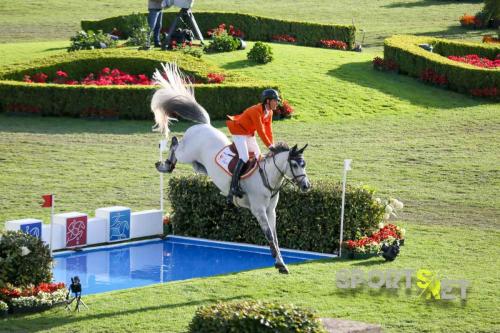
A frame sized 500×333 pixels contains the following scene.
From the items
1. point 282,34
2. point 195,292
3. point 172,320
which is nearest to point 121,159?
point 195,292

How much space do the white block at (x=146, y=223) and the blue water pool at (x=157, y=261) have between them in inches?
12.5

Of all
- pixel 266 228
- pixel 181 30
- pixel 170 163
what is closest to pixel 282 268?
pixel 266 228

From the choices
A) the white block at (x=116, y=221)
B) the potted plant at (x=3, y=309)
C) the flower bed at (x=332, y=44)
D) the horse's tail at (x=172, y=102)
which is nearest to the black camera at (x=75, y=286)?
the potted plant at (x=3, y=309)

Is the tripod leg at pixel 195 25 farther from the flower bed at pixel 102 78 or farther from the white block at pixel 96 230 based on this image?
the white block at pixel 96 230

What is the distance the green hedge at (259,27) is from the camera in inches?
1914

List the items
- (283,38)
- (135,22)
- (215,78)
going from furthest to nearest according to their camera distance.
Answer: (283,38)
(135,22)
(215,78)

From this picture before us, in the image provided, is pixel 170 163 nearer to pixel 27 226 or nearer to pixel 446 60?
pixel 27 226

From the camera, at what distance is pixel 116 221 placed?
2430 cm

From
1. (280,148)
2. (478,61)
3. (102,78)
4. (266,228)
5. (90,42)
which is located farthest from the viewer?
(478,61)

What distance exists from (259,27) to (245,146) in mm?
30291

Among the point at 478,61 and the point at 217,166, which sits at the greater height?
the point at 217,166

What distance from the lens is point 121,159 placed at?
31438 millimetres

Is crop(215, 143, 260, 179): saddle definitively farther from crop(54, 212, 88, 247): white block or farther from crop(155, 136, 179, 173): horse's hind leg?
crop(54, 212, 88, 247): white block

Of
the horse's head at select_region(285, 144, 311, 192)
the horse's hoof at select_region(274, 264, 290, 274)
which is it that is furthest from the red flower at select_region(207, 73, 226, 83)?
the horse's head at select_region(285, 144, 311, 192)
